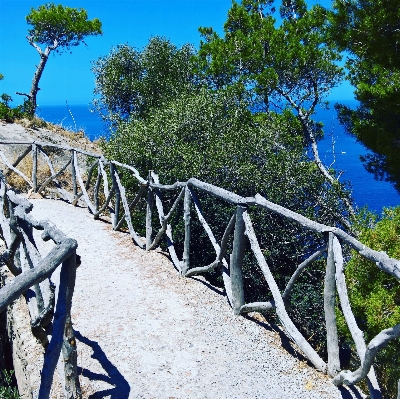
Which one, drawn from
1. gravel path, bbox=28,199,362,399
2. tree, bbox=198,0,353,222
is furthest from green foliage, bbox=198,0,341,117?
gravel path, bbox=28,199,362,399

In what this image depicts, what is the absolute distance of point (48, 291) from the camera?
10.9ft

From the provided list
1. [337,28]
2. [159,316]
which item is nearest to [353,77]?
[337,28]

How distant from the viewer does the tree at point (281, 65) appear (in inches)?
587

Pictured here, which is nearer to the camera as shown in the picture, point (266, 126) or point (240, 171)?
point (240, 171)

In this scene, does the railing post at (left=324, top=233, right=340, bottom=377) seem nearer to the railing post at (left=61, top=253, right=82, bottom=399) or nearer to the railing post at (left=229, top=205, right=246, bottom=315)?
the railing post at (left=229, top=205, right=246, bottom=315)

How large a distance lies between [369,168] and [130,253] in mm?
6621

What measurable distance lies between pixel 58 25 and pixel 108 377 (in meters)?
22.0

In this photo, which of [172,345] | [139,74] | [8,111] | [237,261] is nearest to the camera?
[172,345]

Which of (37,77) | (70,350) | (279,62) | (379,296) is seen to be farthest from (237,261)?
(37,77)

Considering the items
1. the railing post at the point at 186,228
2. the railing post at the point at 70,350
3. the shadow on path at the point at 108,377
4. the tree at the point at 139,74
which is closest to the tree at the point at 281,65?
the tree at the point at 139,74

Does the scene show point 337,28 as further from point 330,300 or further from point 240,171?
point 330,300

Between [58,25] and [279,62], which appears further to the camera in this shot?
[58,25]

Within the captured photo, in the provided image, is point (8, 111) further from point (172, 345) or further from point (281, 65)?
point (172, 345)

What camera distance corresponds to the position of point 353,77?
11148mm
